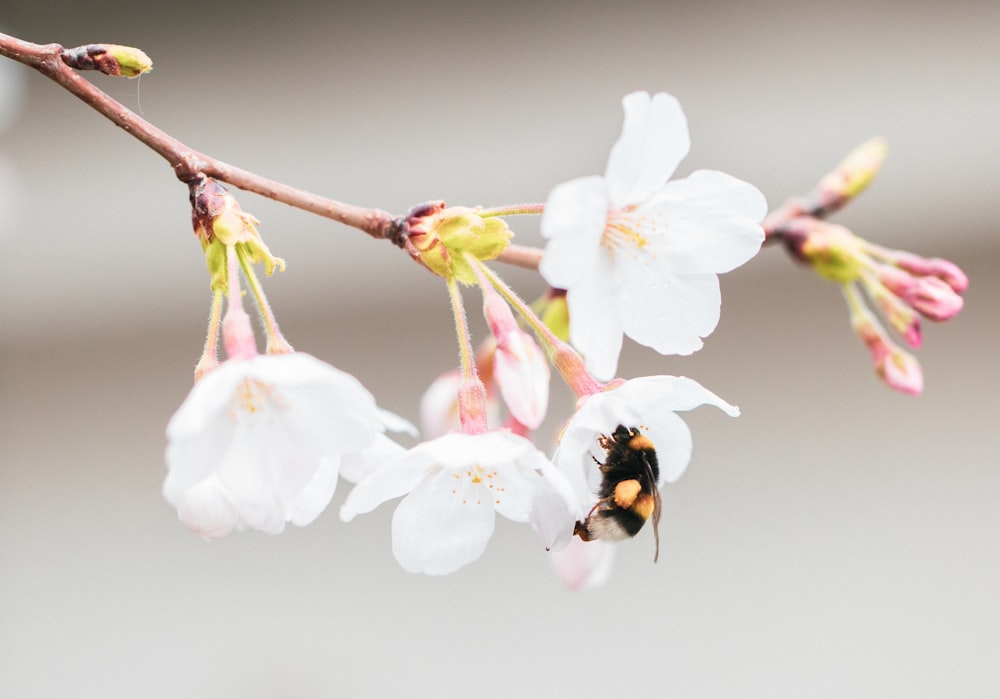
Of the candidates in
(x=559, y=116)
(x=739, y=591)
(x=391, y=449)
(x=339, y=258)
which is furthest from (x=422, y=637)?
(x=391, y=449)

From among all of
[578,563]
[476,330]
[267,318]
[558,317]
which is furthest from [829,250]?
[476,330]

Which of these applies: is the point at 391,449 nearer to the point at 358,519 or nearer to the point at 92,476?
the point at 358,519

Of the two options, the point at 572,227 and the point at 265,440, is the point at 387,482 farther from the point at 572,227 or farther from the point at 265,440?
the point at 572,227

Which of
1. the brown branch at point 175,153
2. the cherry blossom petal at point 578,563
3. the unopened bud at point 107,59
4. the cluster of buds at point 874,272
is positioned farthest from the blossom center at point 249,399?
the cluster of buds at point 874,272

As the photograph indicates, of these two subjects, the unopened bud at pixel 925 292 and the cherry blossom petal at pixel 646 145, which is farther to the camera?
the unopened bud at pixel 925 292

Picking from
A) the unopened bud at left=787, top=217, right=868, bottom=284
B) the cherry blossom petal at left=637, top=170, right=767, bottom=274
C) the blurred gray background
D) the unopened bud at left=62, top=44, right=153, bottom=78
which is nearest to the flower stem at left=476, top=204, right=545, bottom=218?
the cherry blossom petal at left=637, top=170, right=767, bottom=274

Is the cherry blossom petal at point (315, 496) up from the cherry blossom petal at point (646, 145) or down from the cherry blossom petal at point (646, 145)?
down

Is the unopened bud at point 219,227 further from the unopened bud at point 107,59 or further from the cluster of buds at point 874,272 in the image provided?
the cluster of buds at point 874,272

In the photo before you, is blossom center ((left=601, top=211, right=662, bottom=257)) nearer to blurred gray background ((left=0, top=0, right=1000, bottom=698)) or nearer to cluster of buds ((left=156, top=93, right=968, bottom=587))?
cluster of buds ((left=156, top=93, right=968, bottom=587))
